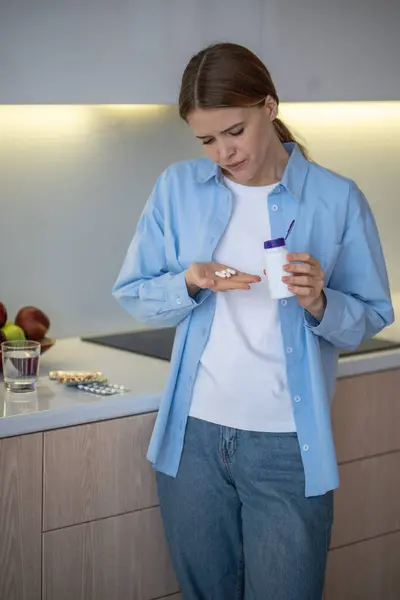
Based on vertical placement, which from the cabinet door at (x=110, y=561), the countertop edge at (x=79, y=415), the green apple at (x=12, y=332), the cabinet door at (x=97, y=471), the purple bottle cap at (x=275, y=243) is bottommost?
the cabinet door at (x=110, y=561)

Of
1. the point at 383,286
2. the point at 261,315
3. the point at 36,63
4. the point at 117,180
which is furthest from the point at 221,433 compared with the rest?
the point at 117,180

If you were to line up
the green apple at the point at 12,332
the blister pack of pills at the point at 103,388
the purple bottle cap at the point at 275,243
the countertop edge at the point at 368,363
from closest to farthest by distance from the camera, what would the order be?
the purple bottle cap at the point at 275,243, the blister pack of pills at the point at 103,388, the green apple at the point at 12,332, the countertop edge at the point at 368,363

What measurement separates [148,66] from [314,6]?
535mm

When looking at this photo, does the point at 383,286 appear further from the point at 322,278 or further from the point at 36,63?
the point at 36,63

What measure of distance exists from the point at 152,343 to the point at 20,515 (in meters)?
0.80

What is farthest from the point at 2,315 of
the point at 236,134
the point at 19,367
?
the point at 236,134

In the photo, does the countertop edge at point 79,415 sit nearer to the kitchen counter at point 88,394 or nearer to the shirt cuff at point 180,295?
the kitchen counter at point 88,394

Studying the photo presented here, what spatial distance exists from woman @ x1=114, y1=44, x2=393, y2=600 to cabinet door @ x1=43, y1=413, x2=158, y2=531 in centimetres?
12

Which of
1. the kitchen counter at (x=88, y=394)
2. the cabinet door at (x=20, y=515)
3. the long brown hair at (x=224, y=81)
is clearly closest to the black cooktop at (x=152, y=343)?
the kitchen counter at (x=88, y=394)

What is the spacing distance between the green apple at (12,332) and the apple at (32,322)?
2 centimetres

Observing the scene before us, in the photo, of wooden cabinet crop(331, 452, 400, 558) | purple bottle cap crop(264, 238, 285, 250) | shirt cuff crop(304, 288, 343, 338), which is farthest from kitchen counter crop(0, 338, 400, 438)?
purple bottle cap crop(264, 238, 285, 250)

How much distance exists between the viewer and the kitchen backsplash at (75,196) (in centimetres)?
269

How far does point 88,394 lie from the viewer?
7.27ft

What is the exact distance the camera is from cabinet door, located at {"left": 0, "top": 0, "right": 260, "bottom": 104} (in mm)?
2293
